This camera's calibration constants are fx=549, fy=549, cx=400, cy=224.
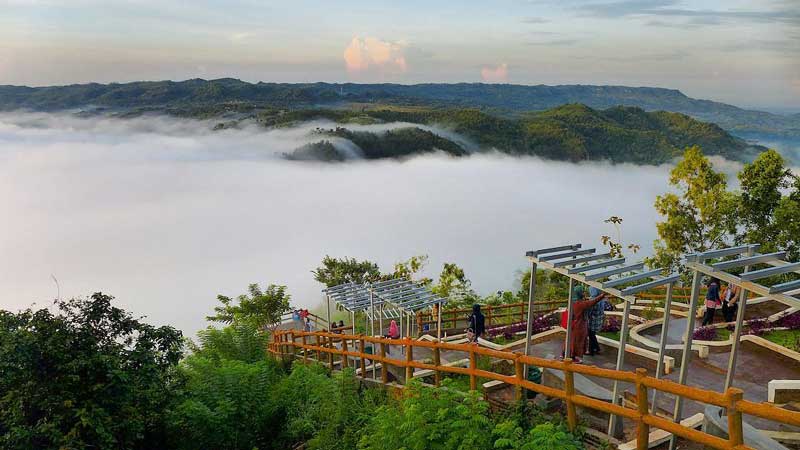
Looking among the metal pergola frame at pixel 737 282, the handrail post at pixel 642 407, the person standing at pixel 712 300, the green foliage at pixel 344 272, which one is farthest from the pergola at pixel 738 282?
the green foliage at pixel 344 272

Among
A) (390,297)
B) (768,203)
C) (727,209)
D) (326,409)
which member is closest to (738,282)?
(326,409)

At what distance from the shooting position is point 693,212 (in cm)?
2394

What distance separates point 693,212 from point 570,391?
20.4 meters

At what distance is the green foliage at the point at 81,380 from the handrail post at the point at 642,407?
7273mm

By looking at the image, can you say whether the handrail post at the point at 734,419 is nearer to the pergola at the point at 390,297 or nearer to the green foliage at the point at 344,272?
the pergola at the point at 390,297

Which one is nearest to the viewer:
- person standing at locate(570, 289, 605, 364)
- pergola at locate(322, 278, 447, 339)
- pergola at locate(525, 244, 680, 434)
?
pergola at locate(525, 244, 680, 434)

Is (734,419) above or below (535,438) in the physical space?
above

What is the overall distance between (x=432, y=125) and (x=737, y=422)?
652 feet

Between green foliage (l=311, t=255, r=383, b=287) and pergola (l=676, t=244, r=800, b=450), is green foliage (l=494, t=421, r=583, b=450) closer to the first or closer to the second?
pergola (l=676, t=244, r=800, b=450)

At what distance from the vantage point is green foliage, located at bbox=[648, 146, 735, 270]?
22.7m

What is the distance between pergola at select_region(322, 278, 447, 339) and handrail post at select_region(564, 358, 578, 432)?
16.2ft

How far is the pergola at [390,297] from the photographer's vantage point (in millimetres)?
12438

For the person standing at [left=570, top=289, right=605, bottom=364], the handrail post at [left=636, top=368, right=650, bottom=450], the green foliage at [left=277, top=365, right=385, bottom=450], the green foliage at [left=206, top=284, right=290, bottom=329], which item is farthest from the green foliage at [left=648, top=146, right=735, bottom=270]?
the green foliage at [left=206, top=284, right=290, bottom=329]

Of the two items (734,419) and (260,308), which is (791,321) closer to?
(734,419)
